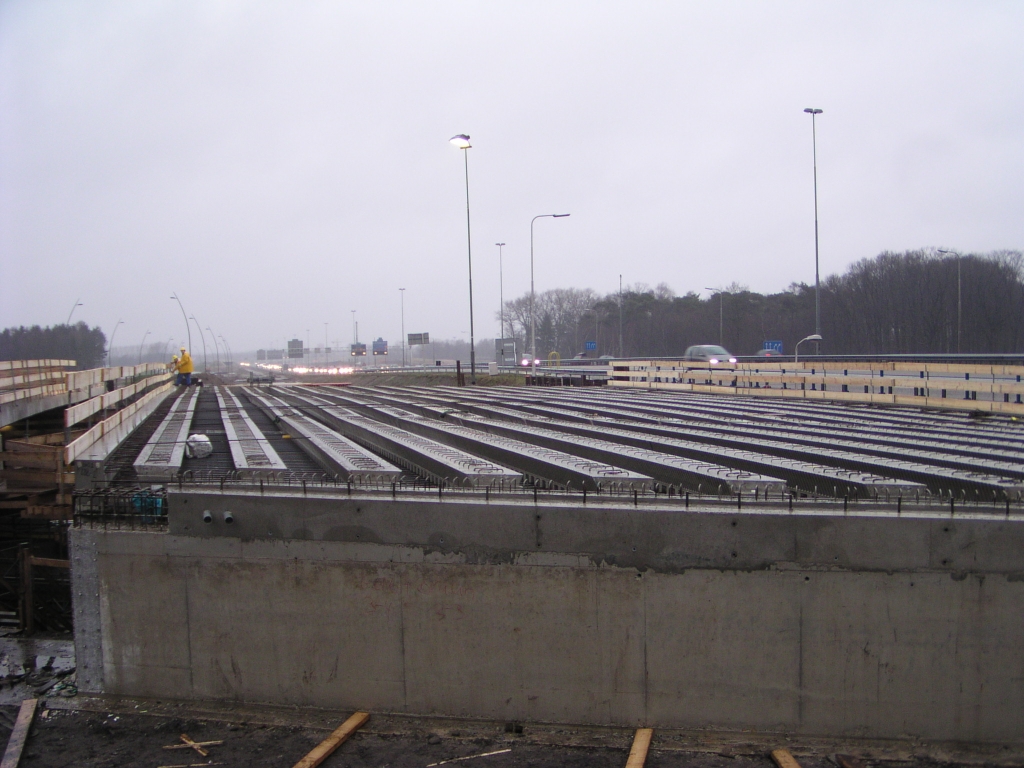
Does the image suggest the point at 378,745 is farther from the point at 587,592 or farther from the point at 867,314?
the point at 867,314

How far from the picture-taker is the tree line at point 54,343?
5984cm

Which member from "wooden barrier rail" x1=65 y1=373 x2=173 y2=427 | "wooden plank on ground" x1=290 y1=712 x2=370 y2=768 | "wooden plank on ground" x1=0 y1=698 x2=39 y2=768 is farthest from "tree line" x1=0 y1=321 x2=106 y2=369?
"wooden plank on ground" x1=290 y1=712 x2=370 y2=768

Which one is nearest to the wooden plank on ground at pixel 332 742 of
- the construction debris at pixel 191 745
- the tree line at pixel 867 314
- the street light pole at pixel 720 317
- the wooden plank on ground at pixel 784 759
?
the construction debris at pixel 191 745

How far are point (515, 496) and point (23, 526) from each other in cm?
1392

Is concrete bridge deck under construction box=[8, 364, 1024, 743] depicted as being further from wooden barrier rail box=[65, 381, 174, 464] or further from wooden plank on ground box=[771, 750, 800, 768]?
wooden barrier rail box=[65, 381, 174, 464]

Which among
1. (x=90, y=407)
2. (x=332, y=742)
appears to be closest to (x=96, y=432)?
(x=90, y=407)

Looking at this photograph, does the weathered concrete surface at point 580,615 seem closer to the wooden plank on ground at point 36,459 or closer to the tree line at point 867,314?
the wooden plank on ground at point 36,459

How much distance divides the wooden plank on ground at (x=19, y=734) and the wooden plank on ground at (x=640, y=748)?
6.17 meters

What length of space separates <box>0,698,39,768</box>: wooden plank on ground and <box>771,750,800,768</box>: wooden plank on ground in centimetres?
747

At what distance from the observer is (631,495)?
7.62 m

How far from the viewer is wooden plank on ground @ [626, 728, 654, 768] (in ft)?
20.8

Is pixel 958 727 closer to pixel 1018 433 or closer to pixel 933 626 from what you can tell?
pixel 933 626

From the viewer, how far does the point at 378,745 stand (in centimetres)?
698

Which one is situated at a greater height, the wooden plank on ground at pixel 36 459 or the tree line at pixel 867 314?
the tree line at pixel 867 314
